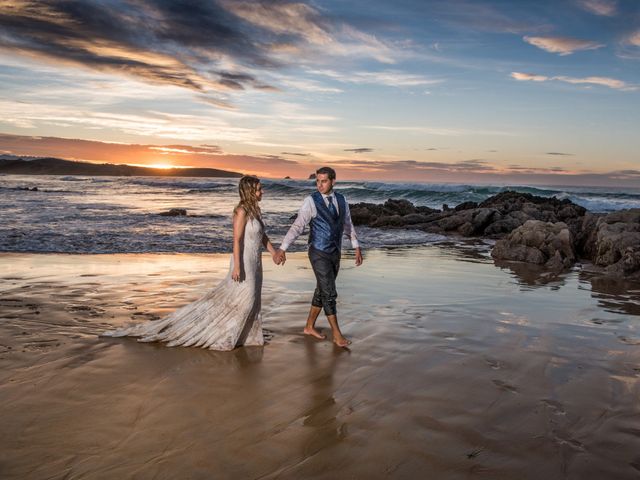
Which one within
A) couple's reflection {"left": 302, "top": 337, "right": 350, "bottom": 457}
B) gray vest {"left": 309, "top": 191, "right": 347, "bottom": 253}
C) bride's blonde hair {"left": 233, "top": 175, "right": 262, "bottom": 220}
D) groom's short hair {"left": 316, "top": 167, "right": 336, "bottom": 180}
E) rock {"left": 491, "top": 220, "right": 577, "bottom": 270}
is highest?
groom's short hair {"left": 316, "top": 167, "right": 336, "bottom": 180}

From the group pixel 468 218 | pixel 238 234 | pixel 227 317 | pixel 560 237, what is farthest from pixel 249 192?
pixel 468 218

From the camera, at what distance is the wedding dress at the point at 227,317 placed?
5.79m

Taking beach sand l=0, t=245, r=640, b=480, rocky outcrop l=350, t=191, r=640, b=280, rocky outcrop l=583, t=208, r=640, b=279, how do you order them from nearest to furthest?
beach sand l=0, t=245, r=640, b=480 → rocky outcrop l=583, t=208, r=640, b=279 → rocky outcrop l=350, t=191, r=640, b=280

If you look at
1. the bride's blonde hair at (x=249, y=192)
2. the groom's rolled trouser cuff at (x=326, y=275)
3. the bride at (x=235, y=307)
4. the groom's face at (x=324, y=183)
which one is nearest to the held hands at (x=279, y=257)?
the bride at (x=235, y=307)

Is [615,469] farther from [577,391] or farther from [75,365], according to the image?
[75,365]

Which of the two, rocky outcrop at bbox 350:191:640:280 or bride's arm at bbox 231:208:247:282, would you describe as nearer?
bride's arm at bbox 231:208:247:282

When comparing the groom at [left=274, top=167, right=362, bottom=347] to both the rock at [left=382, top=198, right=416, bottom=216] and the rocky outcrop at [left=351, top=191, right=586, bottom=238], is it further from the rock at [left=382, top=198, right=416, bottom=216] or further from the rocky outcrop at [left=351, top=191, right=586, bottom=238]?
the rock at [left=382, top=198, right=416, bottom=216]

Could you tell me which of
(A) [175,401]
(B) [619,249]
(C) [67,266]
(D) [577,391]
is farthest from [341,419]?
(B) [619,249]

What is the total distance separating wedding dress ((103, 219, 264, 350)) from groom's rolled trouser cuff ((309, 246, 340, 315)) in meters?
0.73

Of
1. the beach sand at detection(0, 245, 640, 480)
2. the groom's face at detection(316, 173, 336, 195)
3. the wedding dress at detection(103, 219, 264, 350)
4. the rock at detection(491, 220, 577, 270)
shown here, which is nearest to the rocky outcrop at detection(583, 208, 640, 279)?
the rock at detection(491, 220, 577, 270)

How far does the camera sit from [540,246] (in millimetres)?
13633

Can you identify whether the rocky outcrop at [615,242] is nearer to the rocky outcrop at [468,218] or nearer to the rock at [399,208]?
the rocky outcrop at [468,218]

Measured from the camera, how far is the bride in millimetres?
5762

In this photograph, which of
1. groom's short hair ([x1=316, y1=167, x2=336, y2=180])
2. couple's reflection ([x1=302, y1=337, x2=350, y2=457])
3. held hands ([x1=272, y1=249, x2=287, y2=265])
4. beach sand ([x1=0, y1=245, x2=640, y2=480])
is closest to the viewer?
beach sand ([x1=0, y1=245, x2=640, y2=480])
